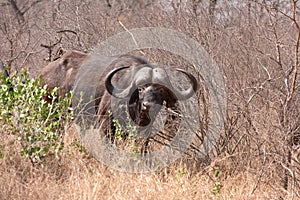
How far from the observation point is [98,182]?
3797mm

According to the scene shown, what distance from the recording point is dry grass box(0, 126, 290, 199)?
11.9ft

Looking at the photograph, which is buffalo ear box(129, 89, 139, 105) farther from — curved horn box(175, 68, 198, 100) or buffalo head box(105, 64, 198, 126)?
curved horn box(175, 68, 198, 100)

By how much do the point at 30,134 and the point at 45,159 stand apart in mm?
250

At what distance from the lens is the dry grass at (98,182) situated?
3613 millimetres

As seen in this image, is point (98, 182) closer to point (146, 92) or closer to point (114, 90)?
point (146, 92)

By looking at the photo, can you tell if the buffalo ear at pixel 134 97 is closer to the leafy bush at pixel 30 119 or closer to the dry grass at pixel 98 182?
the dry grass at pixel 98 182

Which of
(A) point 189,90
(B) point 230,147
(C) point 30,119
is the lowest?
(B) point 230,147

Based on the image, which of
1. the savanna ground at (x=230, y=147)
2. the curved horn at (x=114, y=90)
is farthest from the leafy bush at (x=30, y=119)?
the curved horn at (x=114, y=90)

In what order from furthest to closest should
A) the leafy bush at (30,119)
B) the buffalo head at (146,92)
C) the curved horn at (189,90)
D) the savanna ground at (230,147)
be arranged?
the buffalo head at (146,92) < the curved horn at (189,90) < the leafy bush at (30,119) < the savanna ground at (230,147)

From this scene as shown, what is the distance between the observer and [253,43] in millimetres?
4625

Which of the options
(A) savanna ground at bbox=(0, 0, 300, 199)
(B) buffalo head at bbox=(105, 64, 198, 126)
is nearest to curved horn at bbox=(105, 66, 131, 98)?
(B) buffalo head at bbox=(105, 64, 198, 126)

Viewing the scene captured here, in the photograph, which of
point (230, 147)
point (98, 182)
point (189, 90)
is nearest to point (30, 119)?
point (98, 182)

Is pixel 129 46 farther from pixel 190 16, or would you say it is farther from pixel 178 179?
pixel 178 179

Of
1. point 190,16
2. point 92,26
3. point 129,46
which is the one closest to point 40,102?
point 190,16
